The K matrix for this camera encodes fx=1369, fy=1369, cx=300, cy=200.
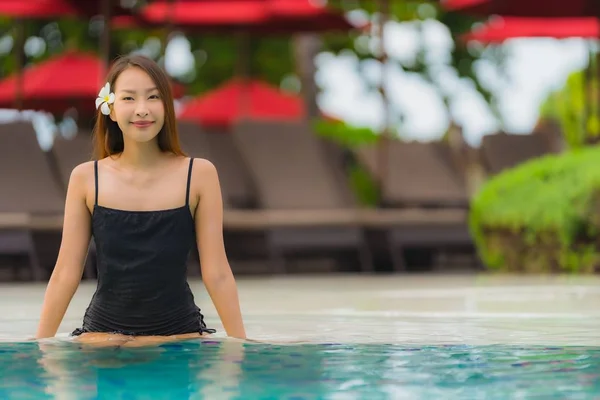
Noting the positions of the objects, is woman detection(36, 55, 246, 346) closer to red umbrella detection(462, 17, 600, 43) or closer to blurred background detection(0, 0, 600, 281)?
blurred background detection(0, 0, 600, 281)

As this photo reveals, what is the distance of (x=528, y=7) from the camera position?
12.2 m

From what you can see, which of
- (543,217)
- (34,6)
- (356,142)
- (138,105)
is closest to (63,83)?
(34,6)

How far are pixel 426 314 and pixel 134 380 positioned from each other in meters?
2.76

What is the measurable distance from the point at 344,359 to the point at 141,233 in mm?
766

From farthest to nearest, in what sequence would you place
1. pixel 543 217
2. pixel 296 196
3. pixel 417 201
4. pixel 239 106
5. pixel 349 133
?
pixel 349 133, pixel 239 106, pixel 417 201, pixel 296 196, pixel 543 217

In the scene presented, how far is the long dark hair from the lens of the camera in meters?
4.19

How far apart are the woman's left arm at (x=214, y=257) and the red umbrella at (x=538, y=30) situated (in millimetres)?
10467

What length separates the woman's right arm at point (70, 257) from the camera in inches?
165

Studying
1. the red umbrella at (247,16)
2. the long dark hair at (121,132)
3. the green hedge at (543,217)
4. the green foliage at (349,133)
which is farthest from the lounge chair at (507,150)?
the long dark hair at (121,132)

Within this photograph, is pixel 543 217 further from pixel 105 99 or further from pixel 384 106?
pixel 105 99

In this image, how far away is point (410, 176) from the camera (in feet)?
40.6

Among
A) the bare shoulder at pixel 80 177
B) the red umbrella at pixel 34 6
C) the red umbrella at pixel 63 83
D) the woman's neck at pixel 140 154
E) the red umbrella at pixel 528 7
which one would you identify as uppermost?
the red umbrella at pixel 34 6

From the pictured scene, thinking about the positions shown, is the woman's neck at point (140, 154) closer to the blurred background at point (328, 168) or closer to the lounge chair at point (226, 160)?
the blurred background at point (328, 168)

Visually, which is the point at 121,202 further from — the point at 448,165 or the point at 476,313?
the point at 448,165
